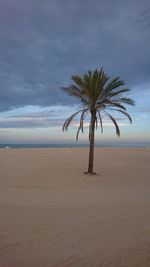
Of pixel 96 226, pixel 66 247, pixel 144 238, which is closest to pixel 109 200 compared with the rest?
pixel 96 226

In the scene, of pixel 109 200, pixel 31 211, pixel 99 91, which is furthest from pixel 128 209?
pixel 99 91

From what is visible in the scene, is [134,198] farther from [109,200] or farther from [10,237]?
[10,237]

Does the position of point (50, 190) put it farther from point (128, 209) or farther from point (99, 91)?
point (99, 91)

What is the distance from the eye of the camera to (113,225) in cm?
604

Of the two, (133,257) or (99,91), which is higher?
(99,91)

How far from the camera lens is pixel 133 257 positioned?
4.40 m

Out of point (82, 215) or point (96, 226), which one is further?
point (82, 215)

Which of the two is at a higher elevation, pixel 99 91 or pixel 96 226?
pixel 99 91

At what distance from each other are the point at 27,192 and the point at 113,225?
17.0ft

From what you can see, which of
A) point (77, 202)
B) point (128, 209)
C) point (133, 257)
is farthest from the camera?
point (77, 202)

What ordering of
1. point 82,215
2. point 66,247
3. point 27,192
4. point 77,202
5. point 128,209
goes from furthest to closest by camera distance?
point 27,192 → point 77,202 → point 128,209 → point 82,215 → point 66,247

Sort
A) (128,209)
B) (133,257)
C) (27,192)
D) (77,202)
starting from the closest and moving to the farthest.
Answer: (133,257)
(128,209)
(77,202)
(27,192)

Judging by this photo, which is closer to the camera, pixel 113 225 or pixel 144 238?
pixel 144 238

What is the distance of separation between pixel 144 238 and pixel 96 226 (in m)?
1.27
